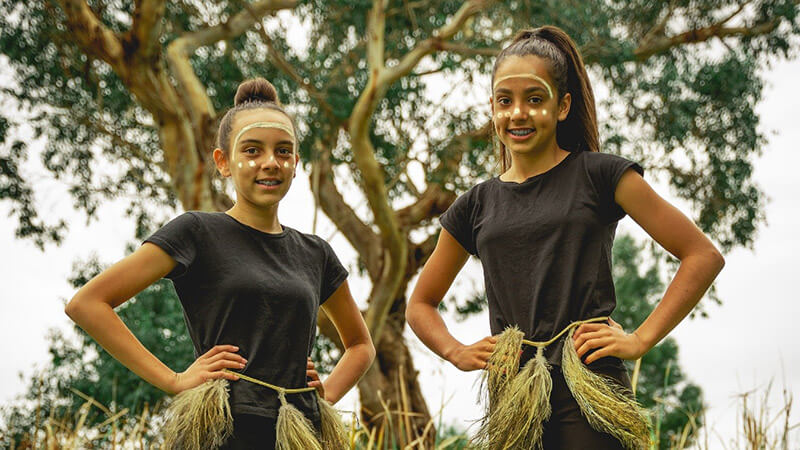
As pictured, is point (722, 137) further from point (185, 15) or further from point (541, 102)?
point (541, 102)

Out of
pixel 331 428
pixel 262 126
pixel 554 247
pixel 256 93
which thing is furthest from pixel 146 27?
pixel 554 247

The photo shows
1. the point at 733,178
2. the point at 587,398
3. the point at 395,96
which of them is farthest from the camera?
the point at 733,178

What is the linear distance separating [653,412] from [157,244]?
151cm

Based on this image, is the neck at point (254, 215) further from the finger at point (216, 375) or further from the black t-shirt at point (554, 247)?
the black t-shirt at point (554, 247)

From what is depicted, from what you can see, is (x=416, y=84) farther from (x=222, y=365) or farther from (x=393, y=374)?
(x=222, y=365)

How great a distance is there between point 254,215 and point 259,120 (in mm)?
297

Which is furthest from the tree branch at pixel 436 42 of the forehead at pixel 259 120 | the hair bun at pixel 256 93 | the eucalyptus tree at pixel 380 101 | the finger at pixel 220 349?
the finger at pixel 220 349

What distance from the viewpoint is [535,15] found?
10531mm

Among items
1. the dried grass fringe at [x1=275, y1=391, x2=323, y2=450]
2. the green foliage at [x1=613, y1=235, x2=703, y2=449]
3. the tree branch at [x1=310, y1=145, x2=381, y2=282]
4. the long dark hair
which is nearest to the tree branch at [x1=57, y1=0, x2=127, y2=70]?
the tree branch at [x1=310, y1=145, x2=381, y2=282]

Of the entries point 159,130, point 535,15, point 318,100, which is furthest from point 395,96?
point 159,130

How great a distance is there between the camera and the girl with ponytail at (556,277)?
2307 millimetres

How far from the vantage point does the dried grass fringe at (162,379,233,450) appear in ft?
7.86

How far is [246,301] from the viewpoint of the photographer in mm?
2494

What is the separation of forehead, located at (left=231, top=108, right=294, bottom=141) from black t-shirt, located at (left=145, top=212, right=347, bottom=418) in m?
0.28
